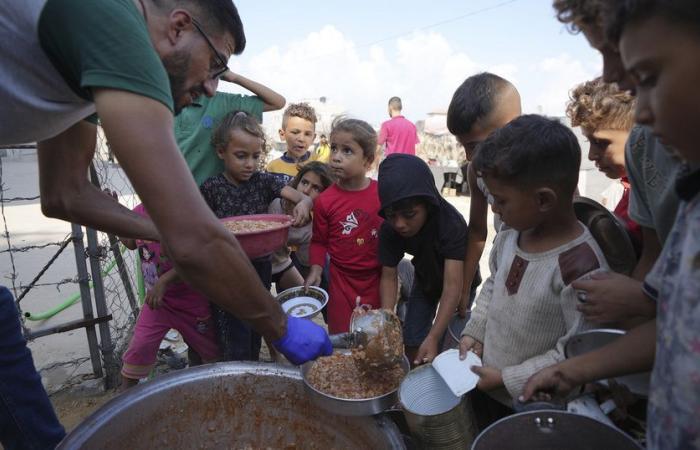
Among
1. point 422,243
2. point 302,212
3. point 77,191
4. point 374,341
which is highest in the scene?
point 77,191

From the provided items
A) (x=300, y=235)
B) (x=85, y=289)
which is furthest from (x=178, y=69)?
(x=85, y=289)

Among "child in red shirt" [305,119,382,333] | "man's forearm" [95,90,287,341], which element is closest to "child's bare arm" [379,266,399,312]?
"child in red shirt" [305,119,382,333]

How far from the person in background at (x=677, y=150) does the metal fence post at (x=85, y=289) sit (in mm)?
3132

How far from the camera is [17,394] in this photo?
1845 millimetres

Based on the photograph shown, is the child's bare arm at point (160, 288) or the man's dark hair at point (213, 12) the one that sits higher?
the man's dark hair at point (213, 12)

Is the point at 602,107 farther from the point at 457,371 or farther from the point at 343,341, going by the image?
the point at 343,341

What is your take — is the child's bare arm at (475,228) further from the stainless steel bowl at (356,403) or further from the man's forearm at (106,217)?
the man's forearm at (106,217)

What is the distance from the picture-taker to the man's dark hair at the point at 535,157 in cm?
158

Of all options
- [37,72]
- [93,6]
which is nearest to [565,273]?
[93,6]

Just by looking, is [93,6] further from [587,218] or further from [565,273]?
[587,218]

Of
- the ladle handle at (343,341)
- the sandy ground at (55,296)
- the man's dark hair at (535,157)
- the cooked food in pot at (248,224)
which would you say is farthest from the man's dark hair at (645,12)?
the sandy ground at (55,296)

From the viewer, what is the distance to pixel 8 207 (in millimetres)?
9398

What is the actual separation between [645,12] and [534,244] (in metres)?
1.02

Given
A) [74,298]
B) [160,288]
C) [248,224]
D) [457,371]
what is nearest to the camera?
[457,371]
